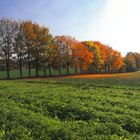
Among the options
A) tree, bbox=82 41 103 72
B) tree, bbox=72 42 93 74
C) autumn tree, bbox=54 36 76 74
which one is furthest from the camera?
tree, bbox=82 41 103 72

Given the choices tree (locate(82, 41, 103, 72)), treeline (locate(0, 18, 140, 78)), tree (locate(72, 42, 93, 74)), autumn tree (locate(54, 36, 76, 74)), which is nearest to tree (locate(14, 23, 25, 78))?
treeline (locate(0, 18, 140, 78))

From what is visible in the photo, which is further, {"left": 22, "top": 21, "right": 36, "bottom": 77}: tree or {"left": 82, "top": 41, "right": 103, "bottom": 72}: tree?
{"left": 82, "top": 41, "right": 103, "bottom": 72}: tree

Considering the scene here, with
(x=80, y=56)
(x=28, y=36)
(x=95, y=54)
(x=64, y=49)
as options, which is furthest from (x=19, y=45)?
(x=95, y=54)

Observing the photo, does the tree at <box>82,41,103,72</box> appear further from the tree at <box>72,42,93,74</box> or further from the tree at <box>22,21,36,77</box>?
the tree at <box>22,21,36,77</box>

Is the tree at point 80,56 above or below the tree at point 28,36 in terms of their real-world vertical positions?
below

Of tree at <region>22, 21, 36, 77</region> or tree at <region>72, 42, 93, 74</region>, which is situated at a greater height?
tree at <region>22, 21, 36, 77</region>

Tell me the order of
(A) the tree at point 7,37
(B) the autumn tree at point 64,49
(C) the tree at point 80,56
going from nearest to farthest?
1. (A) the tree at point 7,37
2. (B) the autumn tree at point 64,49
3. (C) the tree at point 80,56

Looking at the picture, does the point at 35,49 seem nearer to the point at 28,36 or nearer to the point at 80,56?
the point at 28,36

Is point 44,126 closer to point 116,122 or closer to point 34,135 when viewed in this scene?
point 34,135

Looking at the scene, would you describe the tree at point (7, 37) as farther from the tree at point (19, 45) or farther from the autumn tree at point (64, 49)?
the autumn tree at point (64, 49)

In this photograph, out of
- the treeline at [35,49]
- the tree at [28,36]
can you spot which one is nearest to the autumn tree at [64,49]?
the treeline at [35,49]

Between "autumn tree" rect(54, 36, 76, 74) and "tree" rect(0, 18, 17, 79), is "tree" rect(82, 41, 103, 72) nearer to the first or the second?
"autumn tree" rect(54, 36, 76, 74)

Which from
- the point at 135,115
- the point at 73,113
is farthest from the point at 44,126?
the point at 135,115

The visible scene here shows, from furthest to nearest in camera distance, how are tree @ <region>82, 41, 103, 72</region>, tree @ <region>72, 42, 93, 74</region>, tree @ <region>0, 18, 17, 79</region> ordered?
1. tree @ <region>82, 41, 103, 72</region>
2. tree @ <region>72, 42, 93, 74</region>
3. tree @ <region>0, 18, 17, 79</region>
